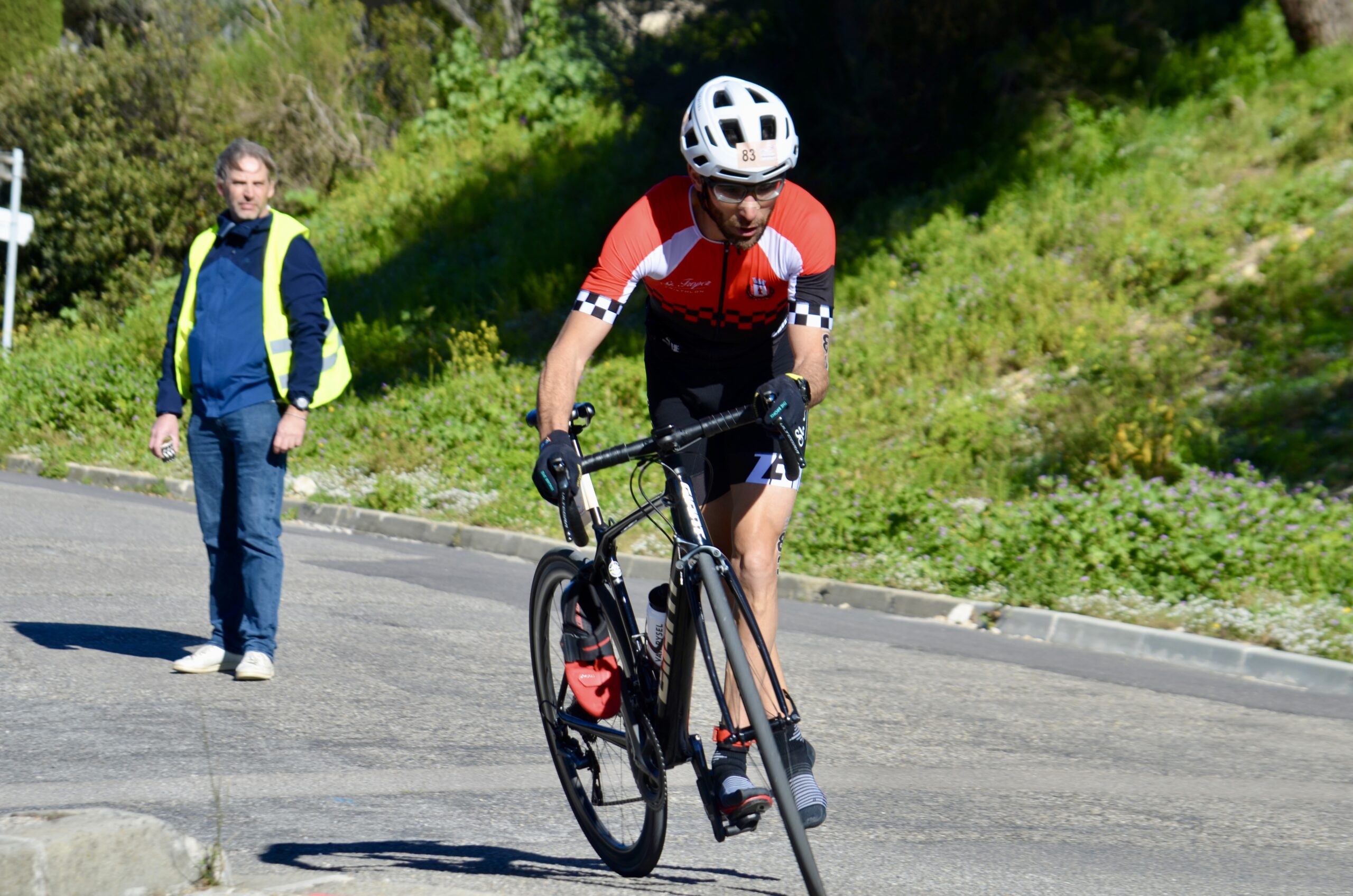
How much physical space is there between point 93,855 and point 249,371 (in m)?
3.40

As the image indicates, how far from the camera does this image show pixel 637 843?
410 centimetres

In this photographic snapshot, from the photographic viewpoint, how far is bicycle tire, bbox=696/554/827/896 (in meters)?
3.31

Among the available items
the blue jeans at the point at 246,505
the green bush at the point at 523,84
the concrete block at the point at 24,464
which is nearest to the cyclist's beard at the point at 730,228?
the blue jeans at the point at 246,505

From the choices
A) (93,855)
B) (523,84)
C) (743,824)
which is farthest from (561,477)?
(523,84)

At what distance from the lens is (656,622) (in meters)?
4.02

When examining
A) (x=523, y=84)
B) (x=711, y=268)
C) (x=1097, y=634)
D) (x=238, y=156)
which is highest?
(x=523, y=84)

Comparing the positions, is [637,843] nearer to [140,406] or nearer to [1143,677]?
[1143,677]

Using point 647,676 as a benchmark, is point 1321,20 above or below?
above

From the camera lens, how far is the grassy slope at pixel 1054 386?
35.1ft

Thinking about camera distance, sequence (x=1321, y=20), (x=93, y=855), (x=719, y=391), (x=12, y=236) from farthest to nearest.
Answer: (x=12, y=236), (x=1321, y=20), (x=719, y=391), (x=93, y=855)

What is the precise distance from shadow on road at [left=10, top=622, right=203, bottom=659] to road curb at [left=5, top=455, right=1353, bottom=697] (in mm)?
3920

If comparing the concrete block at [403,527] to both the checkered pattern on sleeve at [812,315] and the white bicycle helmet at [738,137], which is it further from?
the white bicycle helmet at [738,137]

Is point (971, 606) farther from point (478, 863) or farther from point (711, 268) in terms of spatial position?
point (478, 863)

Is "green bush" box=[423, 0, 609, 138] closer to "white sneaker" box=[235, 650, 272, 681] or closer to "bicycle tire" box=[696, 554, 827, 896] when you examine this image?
"white sneaker" box=[235, 650, 272, 681]
